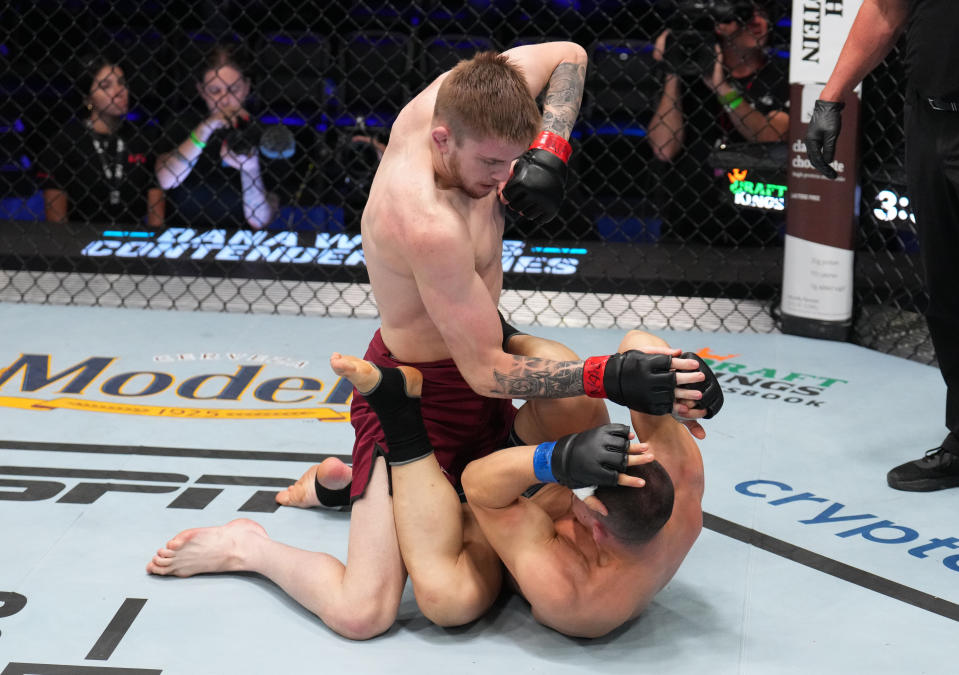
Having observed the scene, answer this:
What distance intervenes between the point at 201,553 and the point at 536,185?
2.74 ft

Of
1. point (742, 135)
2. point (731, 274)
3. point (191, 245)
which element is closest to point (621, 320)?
point (731, 274)

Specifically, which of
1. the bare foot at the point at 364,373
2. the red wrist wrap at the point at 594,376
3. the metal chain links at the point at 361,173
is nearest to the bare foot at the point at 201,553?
the bare foot at the point at 364,373

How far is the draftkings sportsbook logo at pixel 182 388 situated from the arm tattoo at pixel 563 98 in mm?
989

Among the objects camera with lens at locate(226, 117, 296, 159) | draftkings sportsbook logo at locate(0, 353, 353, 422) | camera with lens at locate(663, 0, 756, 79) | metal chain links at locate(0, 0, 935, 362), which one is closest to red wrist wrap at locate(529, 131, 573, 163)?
draftkings sportsbook logo at locate(0, 353, 353, 422)

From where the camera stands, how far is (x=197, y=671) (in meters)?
1.61

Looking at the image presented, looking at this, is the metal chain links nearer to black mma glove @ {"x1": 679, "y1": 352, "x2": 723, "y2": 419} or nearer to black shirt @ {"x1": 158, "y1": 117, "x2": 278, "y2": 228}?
black shirt @ {"x1": 158, "y1": 117, "x2": 278, "y2": 228}

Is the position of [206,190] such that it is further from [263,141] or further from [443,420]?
[443,420]

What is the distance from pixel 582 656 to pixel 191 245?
266 centimetres

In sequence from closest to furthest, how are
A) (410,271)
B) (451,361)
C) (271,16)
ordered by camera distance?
(410,271)
(451,361)
(271,16)

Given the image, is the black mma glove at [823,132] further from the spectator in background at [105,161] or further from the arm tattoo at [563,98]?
the spectator in background at [105,161]

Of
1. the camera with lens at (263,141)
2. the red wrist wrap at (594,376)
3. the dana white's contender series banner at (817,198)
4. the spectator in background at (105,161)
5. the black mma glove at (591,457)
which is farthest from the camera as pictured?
the spectator in background at (105,161)

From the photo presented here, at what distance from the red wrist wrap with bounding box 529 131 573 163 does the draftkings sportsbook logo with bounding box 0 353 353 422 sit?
1007mm

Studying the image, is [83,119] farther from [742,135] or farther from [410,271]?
[410,271]

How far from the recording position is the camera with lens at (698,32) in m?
3.38
